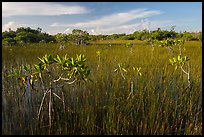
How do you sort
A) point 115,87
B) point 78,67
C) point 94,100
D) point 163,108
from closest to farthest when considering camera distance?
point 78,67 → point 163,108 → point 94,100 → point 115,87

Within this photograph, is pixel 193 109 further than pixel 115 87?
No

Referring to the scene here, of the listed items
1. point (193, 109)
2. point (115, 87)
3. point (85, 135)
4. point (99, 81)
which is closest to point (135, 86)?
point (115, 87)

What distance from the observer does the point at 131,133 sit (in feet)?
10.7

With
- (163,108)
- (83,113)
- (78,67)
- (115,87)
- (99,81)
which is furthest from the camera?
(99,81)

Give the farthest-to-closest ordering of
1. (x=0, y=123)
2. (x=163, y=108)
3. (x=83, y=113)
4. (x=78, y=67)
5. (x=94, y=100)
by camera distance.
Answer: (x=94, y=100), (x=163, y=108), (x=83, y=113), (x=0, y=123), (x=78, y=67)

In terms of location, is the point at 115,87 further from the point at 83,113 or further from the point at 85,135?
the point at 85,135

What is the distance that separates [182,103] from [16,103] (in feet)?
10.6

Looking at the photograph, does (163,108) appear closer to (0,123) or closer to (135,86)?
(135,86)

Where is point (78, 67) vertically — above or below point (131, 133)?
above

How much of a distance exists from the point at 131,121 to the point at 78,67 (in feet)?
4.08

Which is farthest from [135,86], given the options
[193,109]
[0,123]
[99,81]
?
[0,123]

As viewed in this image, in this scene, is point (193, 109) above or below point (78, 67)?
below

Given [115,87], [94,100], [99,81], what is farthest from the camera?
[99,81]

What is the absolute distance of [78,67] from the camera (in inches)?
123
